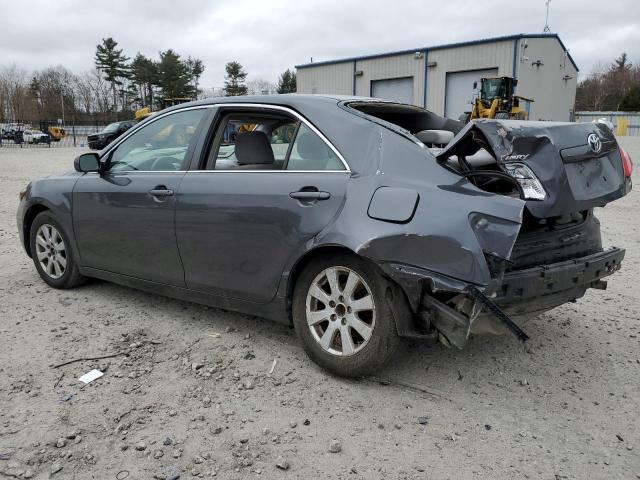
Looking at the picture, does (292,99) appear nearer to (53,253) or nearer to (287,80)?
(53,253)

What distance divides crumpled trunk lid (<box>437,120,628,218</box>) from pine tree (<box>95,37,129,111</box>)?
78816 mm

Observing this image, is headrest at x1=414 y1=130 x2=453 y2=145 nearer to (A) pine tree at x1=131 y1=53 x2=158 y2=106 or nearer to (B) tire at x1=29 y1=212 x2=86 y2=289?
(B) tire at x1=29 y1=212 x2=86 y2=289

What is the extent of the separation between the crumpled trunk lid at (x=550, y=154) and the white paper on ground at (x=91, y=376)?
93.7 inches

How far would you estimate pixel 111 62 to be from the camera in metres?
75.1

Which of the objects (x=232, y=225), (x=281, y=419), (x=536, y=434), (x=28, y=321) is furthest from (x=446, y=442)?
(x=28, y=321)

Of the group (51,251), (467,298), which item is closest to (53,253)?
(51,251)

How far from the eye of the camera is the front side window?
400 centimetres

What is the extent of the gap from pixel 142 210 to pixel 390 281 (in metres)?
2.03

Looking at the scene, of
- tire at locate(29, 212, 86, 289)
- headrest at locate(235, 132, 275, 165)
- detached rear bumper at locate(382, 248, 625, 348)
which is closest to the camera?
detached rear bumper at locate(382, 248, 625, 348)

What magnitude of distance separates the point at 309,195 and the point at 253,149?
2.60 feet

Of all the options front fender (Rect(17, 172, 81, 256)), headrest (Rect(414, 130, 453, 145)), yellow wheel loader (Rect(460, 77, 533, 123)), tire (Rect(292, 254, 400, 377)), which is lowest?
tire (Rect(292, 254, 400, 377))

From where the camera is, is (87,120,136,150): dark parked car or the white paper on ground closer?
the white paper on ground

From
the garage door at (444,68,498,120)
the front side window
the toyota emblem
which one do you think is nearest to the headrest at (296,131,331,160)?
the front side window

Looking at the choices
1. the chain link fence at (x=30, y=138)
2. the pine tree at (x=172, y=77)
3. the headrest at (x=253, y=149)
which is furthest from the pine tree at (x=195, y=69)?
the headrest at (x=253, y=149)
